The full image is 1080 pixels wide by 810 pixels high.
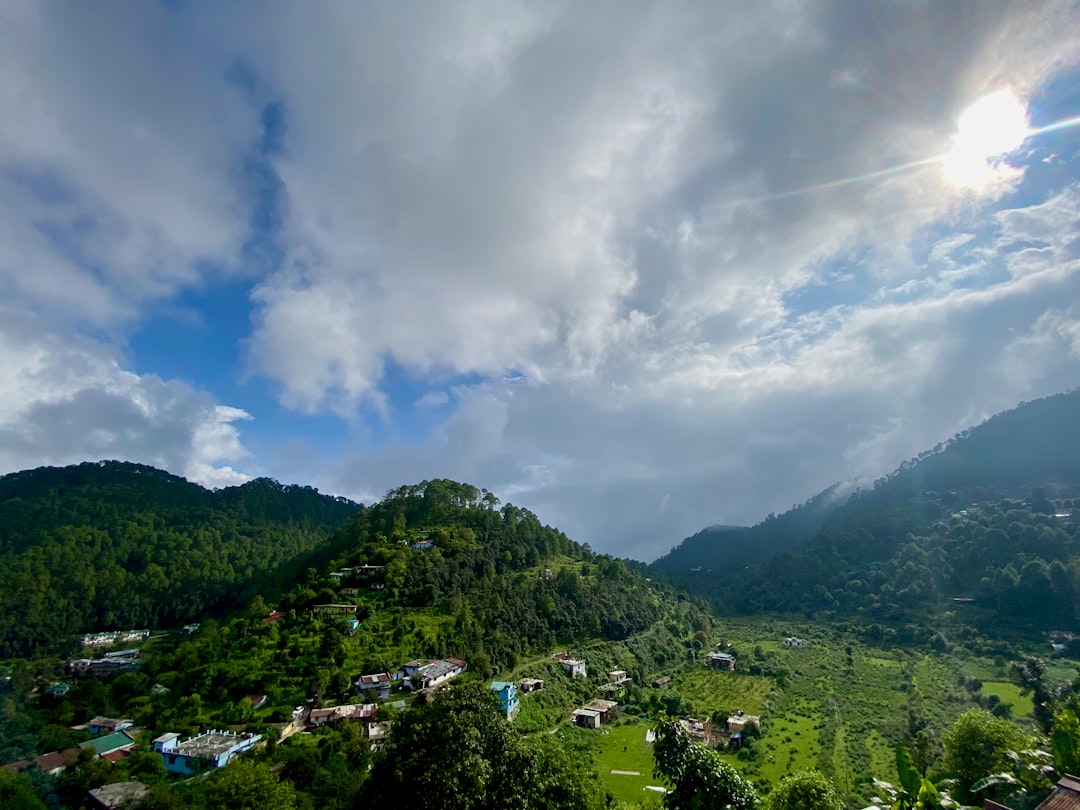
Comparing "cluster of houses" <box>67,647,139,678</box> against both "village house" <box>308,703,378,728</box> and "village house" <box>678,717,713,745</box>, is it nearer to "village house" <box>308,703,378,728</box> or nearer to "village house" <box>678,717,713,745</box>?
"village house" <box>308,703,378,728</box>

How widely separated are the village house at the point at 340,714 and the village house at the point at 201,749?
3.87 metres

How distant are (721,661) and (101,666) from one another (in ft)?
246

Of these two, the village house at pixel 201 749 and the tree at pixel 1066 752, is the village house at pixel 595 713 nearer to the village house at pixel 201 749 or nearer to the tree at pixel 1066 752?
the village house at pixel 201 749

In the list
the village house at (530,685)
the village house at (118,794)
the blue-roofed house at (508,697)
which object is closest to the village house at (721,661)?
the village house at (530,685)

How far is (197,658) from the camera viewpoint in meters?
49.3

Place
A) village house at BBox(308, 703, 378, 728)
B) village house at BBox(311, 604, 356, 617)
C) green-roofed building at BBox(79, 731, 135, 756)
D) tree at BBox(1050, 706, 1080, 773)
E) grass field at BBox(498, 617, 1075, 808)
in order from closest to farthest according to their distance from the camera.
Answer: tree at BBox(1050, 706, 1080, 773)
grass field at BBox(498, 617, 1075, 808)
green-roofed building at BBox(79, 731, 135, 756)
village house at BBox(308, 703, 378, 728)
village house at BBox(311, 604, 356, 617)

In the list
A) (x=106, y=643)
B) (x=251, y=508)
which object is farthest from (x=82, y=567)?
(x=251, y=508)

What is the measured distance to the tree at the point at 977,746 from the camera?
2355cm

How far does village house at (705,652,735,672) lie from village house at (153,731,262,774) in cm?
4980

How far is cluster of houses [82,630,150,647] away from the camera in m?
76.1

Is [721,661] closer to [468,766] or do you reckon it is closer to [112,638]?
[468,766]

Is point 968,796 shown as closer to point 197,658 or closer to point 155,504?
point 197,658

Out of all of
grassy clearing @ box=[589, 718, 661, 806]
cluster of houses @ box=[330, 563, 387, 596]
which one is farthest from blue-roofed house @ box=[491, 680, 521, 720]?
cluster of houses @ box=[330, 563, 387, 596]

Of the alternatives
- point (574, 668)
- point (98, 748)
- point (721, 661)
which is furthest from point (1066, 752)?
point (721, 661)
